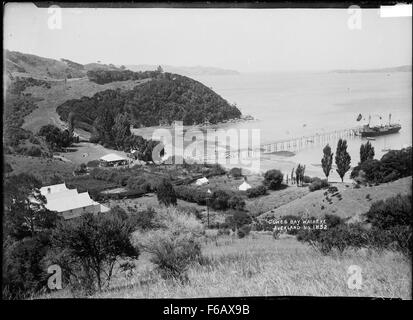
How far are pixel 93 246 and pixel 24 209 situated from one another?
2.05 ft

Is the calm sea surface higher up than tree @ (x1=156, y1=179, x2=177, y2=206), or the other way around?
the calm sea surface

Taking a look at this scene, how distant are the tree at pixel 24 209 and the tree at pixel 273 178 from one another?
1.75 metres

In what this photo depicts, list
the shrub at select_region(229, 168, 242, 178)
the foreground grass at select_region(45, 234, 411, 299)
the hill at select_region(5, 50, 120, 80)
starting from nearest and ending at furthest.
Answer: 1. the hill at select_region(5, 50, 120, 80)
2. the foreground grass at select_region(45, 234, 411, 299)
3. the shrub at select_region(229, 168, 242, 178)

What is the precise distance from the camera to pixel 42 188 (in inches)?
174

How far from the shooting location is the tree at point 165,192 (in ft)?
14.8

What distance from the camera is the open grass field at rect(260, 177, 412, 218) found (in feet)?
14.9

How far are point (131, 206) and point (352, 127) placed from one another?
195 cm

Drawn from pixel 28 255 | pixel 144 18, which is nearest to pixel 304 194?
pixel 144 18

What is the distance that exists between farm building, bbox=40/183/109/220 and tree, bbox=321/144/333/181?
1963 mm

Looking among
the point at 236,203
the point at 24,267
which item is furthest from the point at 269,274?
the point at 24,267

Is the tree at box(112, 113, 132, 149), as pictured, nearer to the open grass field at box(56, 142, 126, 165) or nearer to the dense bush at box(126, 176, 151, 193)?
the open grass field at box(56, 142, 126, 165)

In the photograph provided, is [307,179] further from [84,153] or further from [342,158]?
[84,153]

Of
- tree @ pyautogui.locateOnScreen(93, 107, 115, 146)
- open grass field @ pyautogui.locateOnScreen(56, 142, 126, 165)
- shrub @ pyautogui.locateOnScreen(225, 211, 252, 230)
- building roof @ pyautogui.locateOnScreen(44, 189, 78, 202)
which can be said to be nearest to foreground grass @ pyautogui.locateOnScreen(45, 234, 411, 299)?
shrub @ pyautogui.locateOnScreen(225, 211, 252, 230)
